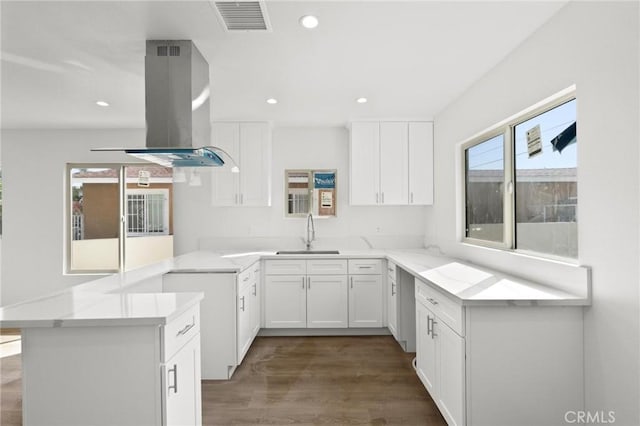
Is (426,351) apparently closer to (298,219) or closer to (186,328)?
(186,328)

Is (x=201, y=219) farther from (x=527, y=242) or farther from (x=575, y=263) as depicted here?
(x=575, y=263)

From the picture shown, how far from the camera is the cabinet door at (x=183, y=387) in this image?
151cm

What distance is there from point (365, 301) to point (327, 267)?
1.83ft

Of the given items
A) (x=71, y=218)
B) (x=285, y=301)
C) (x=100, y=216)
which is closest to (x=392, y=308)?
(x=285, y=301)

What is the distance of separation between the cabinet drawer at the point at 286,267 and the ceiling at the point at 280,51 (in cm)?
165

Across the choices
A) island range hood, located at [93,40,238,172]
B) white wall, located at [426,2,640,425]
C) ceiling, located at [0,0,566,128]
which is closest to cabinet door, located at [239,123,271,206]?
ceiling, located at [0,0,566,128]

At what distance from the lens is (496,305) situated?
179cm

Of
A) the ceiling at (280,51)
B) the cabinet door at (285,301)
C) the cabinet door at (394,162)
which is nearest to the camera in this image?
the ceiling at (280,51)

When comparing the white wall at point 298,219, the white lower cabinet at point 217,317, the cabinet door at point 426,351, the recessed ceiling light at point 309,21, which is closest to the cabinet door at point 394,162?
the white wall at point 298,219

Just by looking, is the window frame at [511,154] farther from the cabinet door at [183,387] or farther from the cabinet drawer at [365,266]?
the cabinet door at [183,387]

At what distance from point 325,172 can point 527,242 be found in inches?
101

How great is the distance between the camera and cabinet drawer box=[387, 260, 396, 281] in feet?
11.6

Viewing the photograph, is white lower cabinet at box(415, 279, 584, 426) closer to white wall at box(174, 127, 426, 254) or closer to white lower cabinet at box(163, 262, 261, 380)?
white lower cabinet at box(163, 262, 261, 380)

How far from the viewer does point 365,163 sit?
417cm
